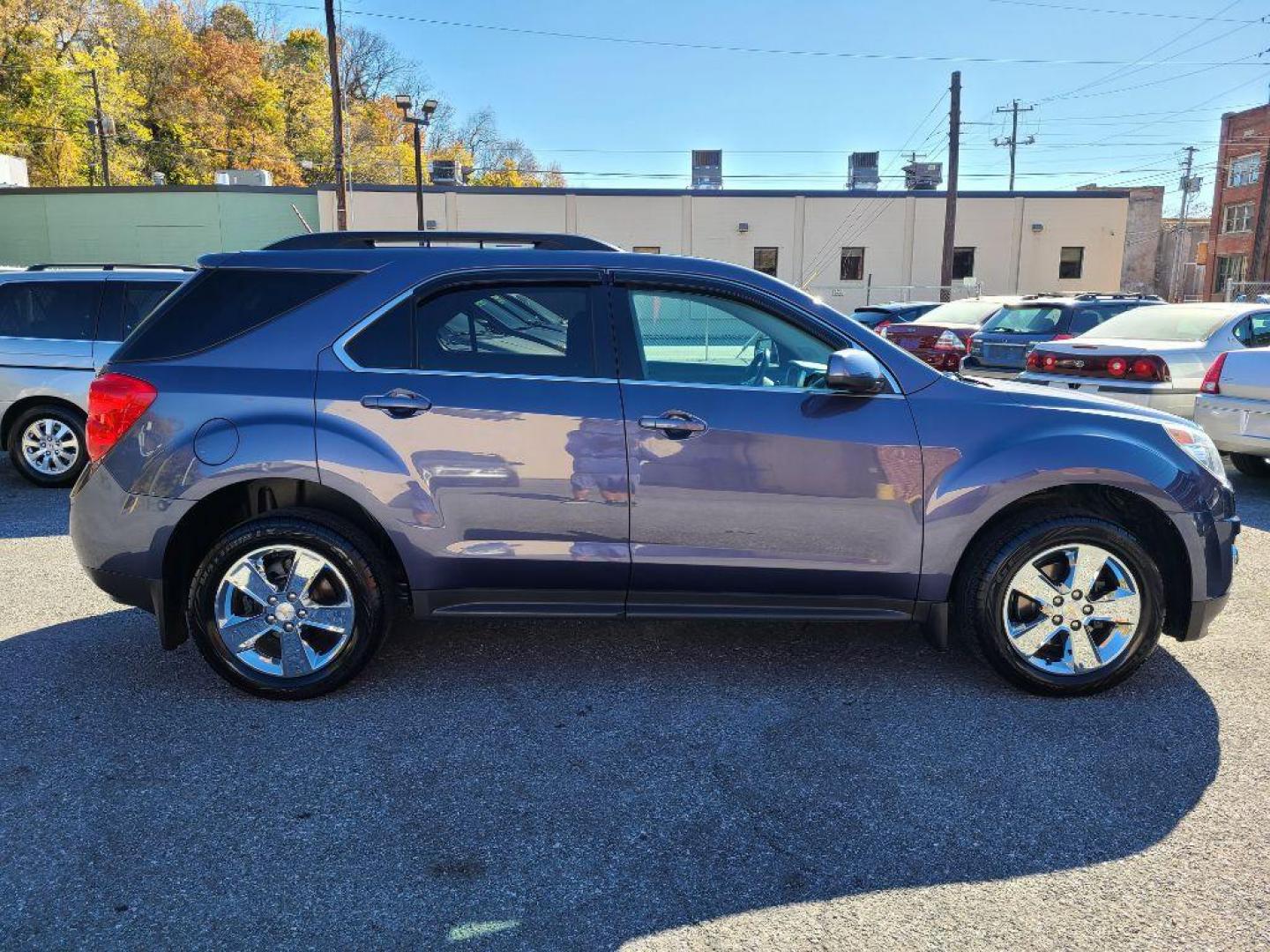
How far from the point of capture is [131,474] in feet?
12.4

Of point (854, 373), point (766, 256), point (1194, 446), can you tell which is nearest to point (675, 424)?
point (854, 373)

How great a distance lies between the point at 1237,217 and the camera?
163 feet

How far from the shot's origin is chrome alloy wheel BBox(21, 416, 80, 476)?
26.9 ft

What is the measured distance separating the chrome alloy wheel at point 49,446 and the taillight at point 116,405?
202 inches

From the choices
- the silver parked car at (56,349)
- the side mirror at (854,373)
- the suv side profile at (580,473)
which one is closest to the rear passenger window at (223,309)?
the suv side profile at (580,473)

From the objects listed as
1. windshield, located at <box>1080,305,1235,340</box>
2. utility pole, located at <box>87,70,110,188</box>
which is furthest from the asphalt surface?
utility pole, located at <box>87,70,110,188</box>

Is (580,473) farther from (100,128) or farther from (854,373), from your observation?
(100,128)

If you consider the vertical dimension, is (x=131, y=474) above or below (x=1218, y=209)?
below

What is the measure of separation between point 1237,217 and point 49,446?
57068 mm

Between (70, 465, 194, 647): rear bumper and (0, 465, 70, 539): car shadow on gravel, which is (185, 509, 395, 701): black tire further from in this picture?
(0, 465, 70, 539): car shadow on gravel

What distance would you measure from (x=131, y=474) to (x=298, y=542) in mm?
725

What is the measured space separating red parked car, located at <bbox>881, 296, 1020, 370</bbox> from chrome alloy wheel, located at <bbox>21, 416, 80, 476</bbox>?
9993 millimetres

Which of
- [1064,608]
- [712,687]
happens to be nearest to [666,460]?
[712,687]

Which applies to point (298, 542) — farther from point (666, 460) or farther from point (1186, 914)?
point (1186, 914)
